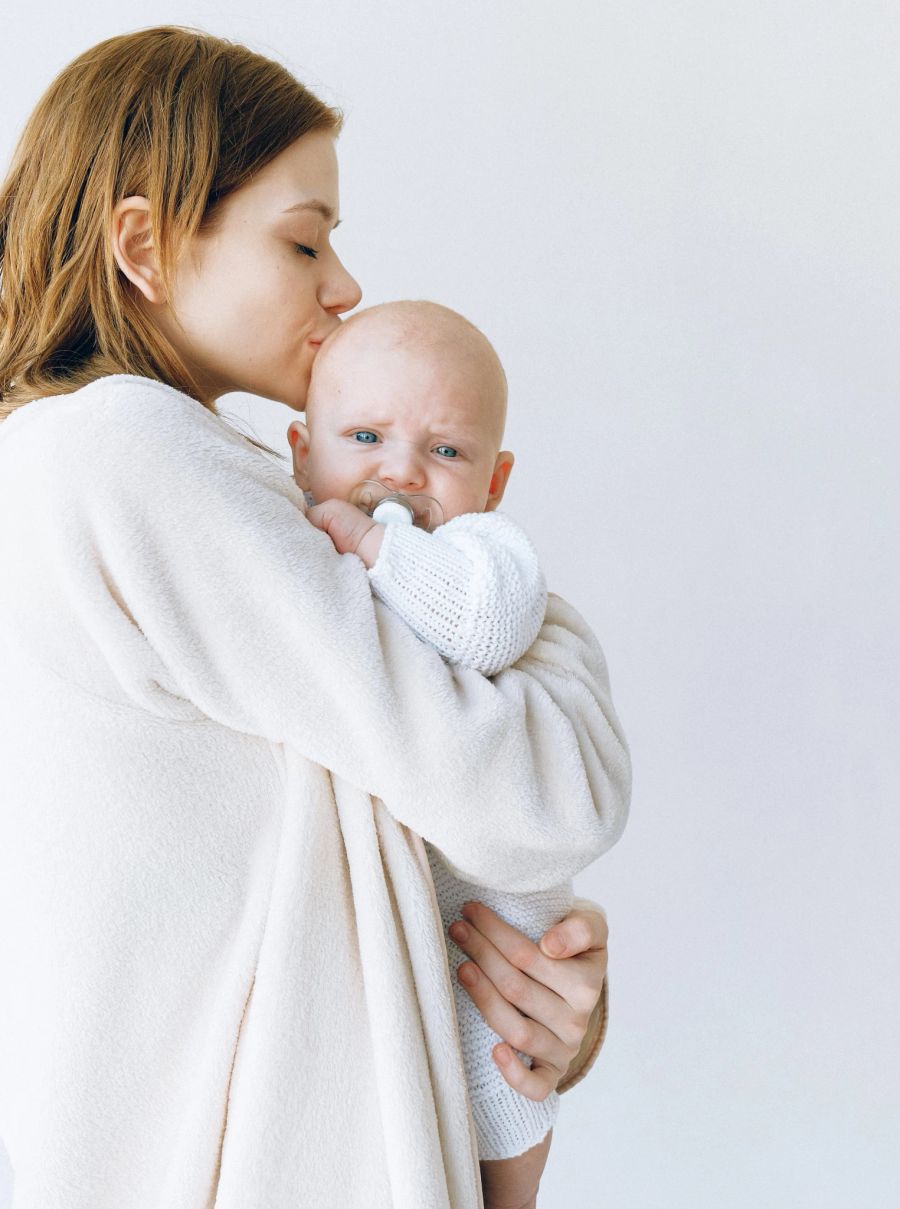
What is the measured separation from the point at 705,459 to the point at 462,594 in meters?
1.54

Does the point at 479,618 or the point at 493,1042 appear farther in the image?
the point at 493,1042

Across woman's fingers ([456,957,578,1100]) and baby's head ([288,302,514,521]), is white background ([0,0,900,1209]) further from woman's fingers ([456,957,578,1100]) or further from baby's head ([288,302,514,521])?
woman's fingers ([456,957,578,1100])

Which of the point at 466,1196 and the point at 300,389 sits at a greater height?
the point at 300,389

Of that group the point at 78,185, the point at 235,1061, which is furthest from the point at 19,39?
the point at 235,1061

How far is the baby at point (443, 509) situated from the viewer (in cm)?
114

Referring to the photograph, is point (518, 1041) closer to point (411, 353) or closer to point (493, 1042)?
point (493, 1042)

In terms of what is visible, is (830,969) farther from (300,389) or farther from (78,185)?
(78,185)

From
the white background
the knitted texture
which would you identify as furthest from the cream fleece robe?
the white background

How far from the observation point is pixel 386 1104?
3.62 ft

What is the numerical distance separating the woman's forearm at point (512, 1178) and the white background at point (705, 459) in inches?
50.3

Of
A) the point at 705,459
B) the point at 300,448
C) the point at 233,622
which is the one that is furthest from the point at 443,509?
the point at 705,459

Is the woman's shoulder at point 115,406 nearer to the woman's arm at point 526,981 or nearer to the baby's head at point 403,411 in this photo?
the baby's head at point 403,411

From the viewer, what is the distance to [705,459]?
8.49 ft

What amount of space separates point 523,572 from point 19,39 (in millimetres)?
1707
